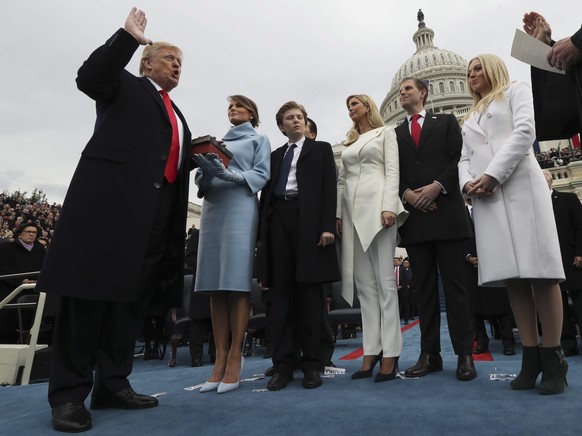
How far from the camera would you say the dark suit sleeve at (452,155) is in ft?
7.74

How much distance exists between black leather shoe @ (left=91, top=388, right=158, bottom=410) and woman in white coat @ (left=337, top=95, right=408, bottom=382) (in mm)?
1127

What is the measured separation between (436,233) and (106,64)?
1.85m

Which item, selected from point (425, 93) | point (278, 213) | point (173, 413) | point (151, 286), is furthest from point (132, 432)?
point (425, 93)

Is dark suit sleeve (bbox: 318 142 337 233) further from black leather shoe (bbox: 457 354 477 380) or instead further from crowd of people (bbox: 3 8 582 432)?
black leather shoe (bbox: 457 354 477 380)

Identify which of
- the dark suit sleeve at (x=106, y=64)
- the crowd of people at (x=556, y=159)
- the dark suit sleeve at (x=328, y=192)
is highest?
the crowd of people at (x=556, y=159)

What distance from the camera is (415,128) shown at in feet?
8.63

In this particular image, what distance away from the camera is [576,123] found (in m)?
1.47

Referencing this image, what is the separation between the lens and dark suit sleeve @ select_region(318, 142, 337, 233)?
2.35 meters

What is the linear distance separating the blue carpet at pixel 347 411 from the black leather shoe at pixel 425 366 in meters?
0.07

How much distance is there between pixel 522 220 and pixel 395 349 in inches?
37.6

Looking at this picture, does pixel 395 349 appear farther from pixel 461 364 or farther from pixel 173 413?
pixel 173 413

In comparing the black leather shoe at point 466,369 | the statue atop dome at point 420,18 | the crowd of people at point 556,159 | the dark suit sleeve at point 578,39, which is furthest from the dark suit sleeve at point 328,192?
the statue atop dome at point 420,18

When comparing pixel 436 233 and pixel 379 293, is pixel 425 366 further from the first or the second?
pixel 436 233

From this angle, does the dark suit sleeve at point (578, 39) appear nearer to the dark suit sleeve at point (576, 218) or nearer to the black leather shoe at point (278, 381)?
the black leather shoe at point (278, 381)
